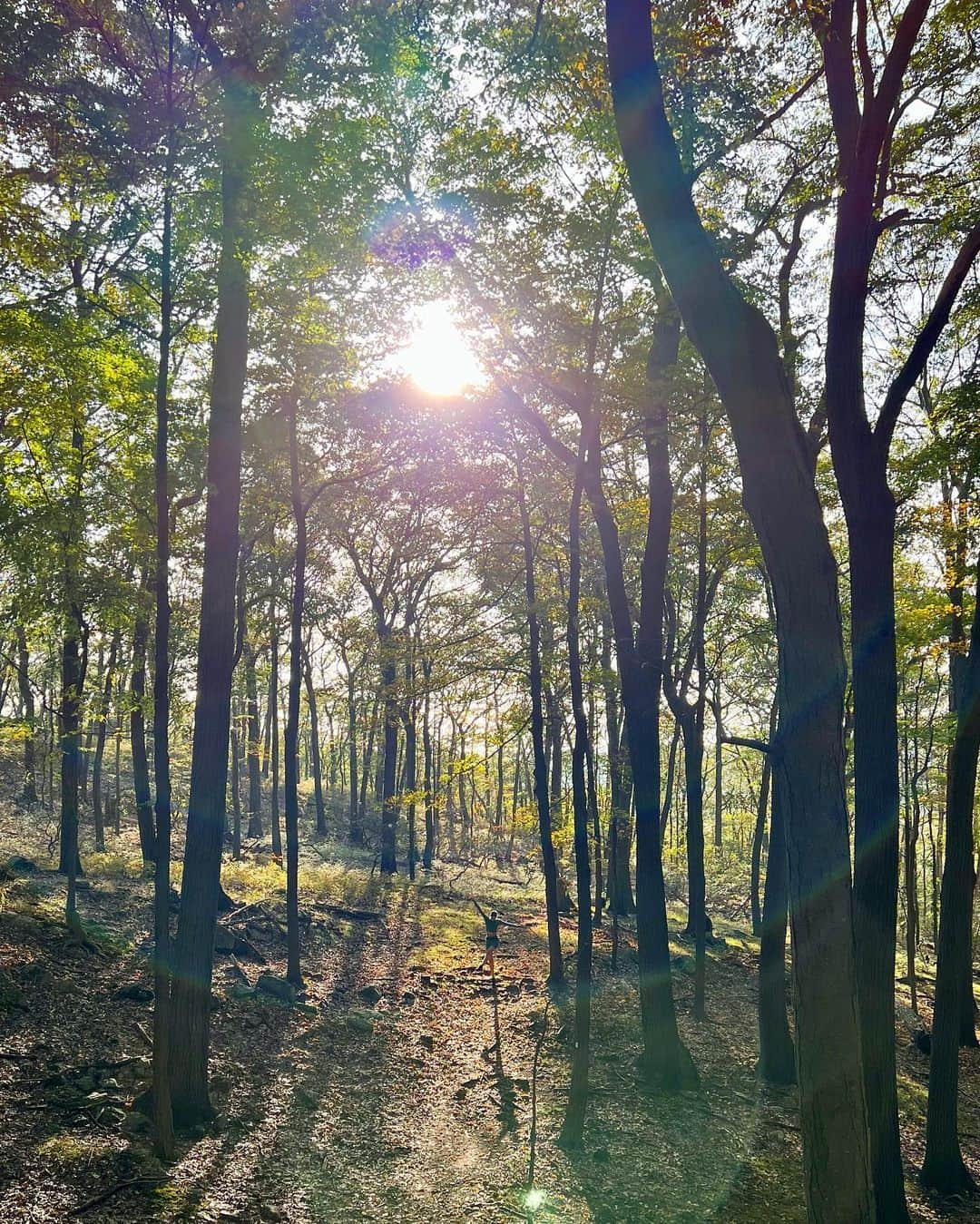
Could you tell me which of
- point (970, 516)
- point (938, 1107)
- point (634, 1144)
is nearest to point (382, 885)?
point (634, 1144)

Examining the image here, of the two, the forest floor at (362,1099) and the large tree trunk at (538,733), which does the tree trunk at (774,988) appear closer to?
the forest floor at (362,1099)

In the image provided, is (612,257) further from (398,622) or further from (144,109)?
(398,622)

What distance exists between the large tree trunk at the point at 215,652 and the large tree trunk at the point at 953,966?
718 cm

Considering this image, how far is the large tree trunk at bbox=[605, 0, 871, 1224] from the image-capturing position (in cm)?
371

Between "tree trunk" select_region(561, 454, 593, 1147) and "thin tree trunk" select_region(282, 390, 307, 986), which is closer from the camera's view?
"tree trunk" select_region(561, 454, 593, 1147)

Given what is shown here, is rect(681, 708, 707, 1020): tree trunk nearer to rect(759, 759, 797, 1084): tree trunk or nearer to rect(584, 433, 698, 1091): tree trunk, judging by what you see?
rect(584, 433, 698, 1091): tree trunk

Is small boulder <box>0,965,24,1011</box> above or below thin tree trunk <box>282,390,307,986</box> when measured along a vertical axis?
below

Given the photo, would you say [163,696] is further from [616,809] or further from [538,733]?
[616,809]

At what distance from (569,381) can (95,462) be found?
7.23 meters

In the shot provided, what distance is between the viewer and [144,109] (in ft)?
21.9

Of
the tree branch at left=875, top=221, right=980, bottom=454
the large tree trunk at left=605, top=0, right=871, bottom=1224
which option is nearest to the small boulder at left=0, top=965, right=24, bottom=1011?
the large tree trunk at left=605, top=0, right=871, bottom=1224

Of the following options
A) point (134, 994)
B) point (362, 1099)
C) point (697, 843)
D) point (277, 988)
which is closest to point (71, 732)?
point (134, 994)

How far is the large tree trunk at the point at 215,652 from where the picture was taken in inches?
279

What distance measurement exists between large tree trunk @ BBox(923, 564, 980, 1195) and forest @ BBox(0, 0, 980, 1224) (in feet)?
0.14
